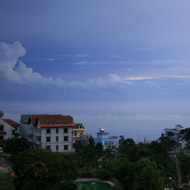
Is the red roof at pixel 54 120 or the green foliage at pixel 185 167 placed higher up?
the red roof at pixel 54 120

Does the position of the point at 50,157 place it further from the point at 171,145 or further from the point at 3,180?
the point at 171,145

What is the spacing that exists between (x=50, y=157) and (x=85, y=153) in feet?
48.7

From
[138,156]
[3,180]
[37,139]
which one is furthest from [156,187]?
[37,139]

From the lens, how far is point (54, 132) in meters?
36.6

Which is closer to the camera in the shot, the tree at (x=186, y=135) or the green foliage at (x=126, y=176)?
the green foliage at (x=126, y=176)

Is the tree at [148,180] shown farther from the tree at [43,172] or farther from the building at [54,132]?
the building at [54,132]

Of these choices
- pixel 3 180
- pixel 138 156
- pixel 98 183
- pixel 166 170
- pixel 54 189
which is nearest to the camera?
pixel 54 189

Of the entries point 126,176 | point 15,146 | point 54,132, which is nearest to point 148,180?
point 126,176

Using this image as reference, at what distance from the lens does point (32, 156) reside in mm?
15547

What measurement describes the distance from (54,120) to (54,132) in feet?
5.28

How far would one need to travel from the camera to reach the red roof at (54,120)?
36.4 m

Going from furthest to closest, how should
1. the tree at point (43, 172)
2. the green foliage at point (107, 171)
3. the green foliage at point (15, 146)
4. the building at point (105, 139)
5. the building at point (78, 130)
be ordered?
1. the building at point (78, 130)
2. the building at point (105, 139)
3. the green foliage at point (15, 146)
4. the green foliage at point (107, 171)
5. the tree at point (43, 172)

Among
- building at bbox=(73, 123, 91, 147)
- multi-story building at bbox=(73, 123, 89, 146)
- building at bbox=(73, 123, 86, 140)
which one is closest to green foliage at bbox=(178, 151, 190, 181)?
building at bbox=(73, 123, 91, 147)

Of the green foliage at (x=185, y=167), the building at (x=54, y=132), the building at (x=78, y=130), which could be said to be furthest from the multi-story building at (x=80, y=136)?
the green foliage at (x=185, y=167)
